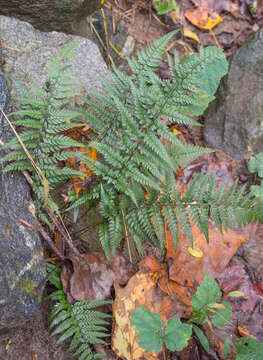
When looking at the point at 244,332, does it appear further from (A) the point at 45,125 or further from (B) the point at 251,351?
(A) the point at 45,125

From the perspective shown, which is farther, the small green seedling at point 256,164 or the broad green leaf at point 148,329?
the small green seedling at point 256,164

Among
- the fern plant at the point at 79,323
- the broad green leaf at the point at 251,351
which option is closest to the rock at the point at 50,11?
the fern plant at the point at 79,323

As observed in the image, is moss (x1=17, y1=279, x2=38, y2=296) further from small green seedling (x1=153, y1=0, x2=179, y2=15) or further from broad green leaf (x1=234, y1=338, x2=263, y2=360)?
small green seedling (x1=153, y1=0, x2=179, y2=15)

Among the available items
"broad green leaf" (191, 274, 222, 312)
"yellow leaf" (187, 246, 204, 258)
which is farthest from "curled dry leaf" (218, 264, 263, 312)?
"broad green leaf" (191, 274, 222, 312)

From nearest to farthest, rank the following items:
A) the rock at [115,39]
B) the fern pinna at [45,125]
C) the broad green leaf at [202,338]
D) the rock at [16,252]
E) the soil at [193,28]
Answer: the rock at [16,252] < the fern pinna at [45,125] < the broad green leaf at [202,338] < the soil at [193,28] < the rock at [115,39]

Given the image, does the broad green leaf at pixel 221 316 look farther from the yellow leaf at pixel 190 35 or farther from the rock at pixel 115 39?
the yellow leaf at pixel 190 35

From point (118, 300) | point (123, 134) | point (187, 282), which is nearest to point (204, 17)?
point (123, 134)

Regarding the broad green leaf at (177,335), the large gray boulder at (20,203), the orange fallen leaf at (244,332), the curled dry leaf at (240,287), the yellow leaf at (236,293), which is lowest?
the orange fallen leaf at (244,332)
